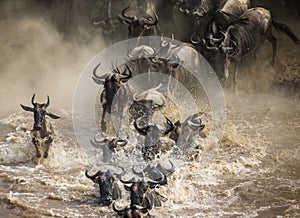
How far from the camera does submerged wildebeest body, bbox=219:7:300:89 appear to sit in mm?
14742

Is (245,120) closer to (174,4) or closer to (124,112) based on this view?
(124,112)

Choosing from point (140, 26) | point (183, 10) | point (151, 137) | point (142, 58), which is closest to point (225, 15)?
point (183, 10)

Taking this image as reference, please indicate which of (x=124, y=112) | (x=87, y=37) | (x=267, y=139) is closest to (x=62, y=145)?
(x=124, y=112)

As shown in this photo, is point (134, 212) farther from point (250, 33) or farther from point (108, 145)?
point (250, 33)

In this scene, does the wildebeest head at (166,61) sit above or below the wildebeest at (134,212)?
above

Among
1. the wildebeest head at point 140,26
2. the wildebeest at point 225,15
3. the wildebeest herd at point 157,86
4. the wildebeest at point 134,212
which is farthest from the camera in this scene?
the wildebeest at point 225,15

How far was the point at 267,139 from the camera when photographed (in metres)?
11.9

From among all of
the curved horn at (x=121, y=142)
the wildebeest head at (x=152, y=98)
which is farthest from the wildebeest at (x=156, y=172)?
the wildebeest head at (x=152, y=98)

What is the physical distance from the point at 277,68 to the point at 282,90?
869 millimetres

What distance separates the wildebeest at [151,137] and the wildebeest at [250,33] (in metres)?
4.93

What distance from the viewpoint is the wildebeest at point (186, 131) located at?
1065cm

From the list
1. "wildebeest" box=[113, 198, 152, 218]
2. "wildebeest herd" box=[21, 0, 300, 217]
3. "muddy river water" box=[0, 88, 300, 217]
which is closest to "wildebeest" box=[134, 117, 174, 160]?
"wildebeest herd" box=[21, 0, 300, 217]

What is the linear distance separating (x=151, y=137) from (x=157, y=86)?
3.35 meters

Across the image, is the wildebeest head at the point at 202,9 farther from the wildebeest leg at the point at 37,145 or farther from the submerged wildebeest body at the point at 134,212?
the submerged wildebeest body at the point at 134,212
